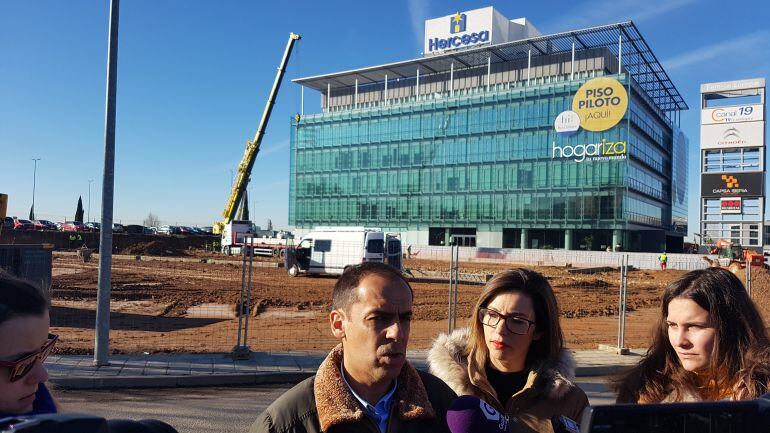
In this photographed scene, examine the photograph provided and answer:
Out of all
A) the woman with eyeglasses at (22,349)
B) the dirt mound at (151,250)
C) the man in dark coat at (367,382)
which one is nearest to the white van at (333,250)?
the dirt mound at (151,250)

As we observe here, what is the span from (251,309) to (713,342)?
16645mm

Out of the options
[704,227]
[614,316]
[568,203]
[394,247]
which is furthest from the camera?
[704,227]

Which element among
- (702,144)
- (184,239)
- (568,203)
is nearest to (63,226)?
(184,239)

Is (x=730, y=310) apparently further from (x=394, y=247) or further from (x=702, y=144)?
(x=702, y=144)

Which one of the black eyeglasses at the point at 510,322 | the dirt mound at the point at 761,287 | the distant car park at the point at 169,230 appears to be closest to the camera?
the black eyeglasses at the point at 510,322

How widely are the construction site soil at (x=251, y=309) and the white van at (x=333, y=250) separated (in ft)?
2.17

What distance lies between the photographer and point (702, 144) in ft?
195

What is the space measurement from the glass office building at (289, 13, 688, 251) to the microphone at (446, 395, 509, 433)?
178 ft

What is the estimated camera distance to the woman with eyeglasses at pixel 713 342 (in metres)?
2.34

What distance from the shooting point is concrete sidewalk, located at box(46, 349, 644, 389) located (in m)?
8.36

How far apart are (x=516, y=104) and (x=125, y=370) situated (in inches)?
2118

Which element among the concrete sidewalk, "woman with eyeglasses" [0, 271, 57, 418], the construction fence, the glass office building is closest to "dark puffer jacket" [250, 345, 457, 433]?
"woman with eyeglasses" [0, 271, 57, 418]

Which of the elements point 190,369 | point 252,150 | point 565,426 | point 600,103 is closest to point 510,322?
point 565,426

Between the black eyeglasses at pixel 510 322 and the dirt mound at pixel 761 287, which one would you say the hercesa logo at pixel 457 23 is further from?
the black eyeglasses at pixel 510 322
